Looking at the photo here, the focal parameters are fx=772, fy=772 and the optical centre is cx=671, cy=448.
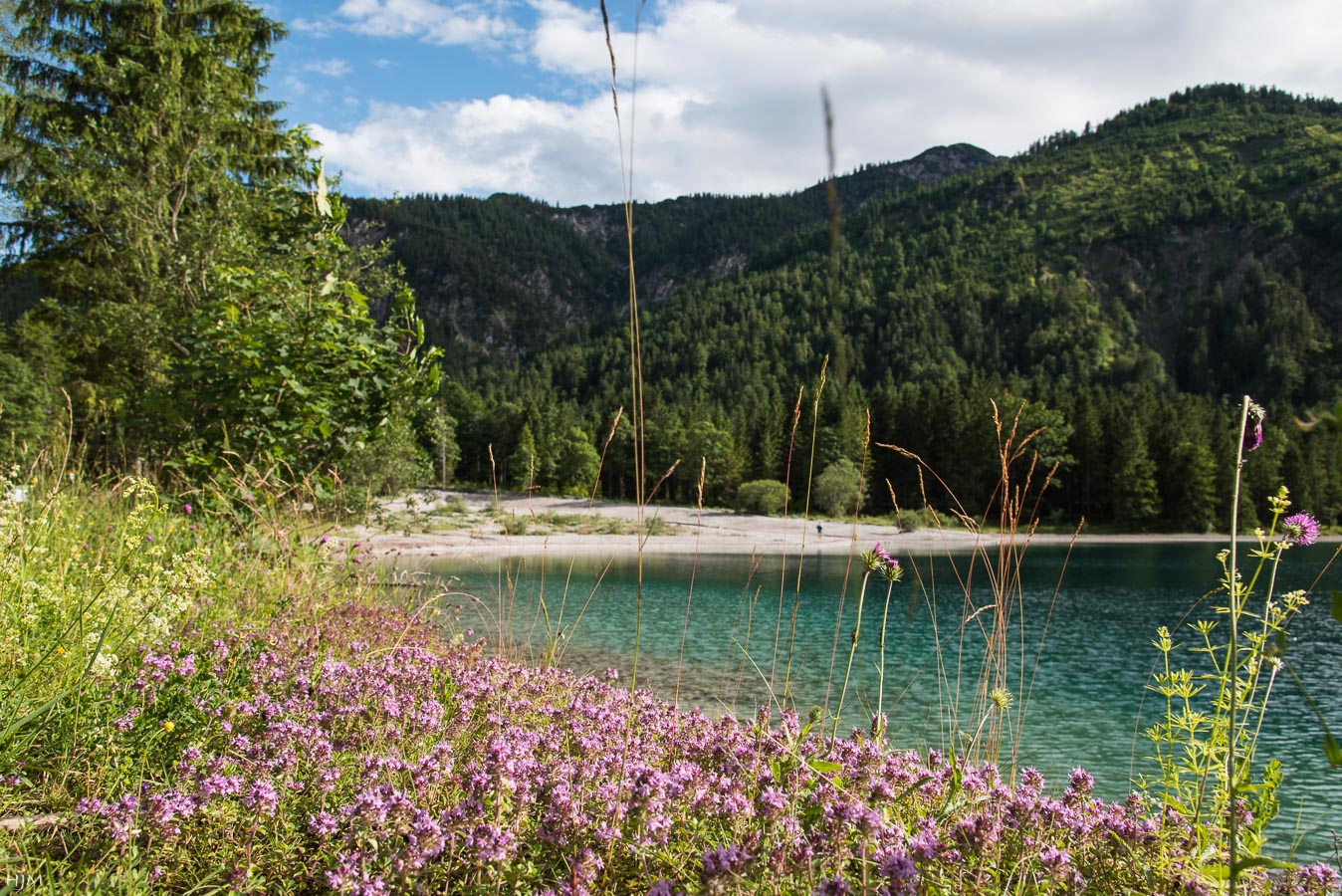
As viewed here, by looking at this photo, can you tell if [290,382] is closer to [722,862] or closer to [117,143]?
[722,862]

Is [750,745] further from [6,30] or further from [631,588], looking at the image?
[631,588]

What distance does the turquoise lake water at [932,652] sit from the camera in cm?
606

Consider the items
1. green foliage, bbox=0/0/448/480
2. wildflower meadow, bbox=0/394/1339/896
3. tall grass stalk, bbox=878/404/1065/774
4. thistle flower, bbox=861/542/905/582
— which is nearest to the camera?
wildflower meadow, bbox=0/394/1339/896

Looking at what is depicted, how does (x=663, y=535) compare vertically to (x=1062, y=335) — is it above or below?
below

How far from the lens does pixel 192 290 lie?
8484 mm

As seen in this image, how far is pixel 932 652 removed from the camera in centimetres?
1395

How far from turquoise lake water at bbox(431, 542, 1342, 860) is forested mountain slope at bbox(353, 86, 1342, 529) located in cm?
2720

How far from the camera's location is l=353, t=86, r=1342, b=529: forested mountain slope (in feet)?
188

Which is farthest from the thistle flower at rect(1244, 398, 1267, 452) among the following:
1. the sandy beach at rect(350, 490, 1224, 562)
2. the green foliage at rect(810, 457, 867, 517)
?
the green foliage at rect(810, 457, 867, 517)

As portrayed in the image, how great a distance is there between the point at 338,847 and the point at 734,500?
195ft

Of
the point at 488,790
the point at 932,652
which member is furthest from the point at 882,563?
the point at 932,652

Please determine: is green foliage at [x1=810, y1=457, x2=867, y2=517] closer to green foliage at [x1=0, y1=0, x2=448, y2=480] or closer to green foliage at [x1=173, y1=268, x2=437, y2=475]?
green foliage at [x1=0, y1=0, x2=448, y2=480]

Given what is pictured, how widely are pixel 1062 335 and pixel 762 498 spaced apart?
75528 mm

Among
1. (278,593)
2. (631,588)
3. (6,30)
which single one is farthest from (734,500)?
(278,593)
